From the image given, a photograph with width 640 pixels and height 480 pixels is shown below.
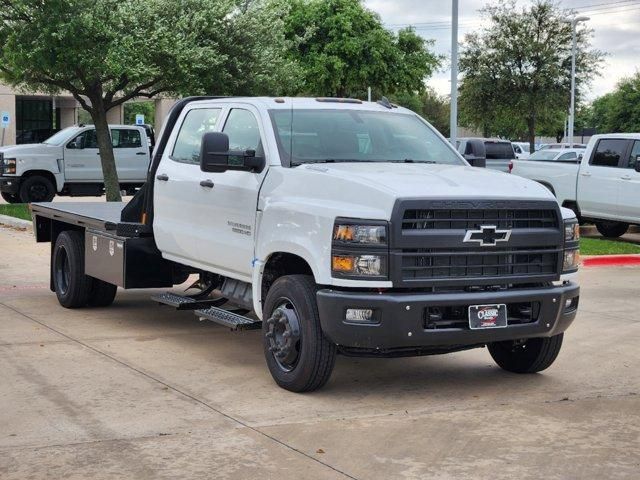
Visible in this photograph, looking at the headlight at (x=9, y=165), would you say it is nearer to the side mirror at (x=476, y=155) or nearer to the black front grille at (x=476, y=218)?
the side mirror at (x=476, y=155)

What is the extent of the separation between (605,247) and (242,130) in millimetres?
11336

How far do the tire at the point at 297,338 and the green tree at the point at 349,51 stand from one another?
3713 centimetres

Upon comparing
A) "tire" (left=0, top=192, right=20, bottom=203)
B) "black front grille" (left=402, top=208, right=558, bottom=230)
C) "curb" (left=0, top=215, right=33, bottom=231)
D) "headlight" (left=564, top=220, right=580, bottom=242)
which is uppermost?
"black front grille" (left=402, top=208, right=558, bottom=230)

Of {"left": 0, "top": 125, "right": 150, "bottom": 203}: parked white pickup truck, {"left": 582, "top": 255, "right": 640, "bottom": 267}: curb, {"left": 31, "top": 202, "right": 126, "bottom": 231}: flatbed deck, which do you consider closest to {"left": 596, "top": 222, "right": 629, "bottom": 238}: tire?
{"left": 582, "top": 255, "right": 640, "bottom": 267}: curb

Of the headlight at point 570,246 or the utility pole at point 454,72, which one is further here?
the utility pole at point 454,72

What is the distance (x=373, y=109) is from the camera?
356 inches

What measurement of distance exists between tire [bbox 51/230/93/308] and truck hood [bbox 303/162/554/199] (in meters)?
3.93

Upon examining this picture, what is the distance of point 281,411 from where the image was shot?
23.2 feet

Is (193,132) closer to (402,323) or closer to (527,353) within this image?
(402,323)

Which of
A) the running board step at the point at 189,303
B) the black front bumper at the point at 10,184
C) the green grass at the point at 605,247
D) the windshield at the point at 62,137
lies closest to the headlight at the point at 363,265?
the running board step at the point at 189,303

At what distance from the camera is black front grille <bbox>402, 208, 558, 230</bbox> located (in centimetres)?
712

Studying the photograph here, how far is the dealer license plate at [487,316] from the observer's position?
7.25 m

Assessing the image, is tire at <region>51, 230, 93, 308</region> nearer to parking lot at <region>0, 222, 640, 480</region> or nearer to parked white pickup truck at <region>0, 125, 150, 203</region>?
parking lot at <region>0, 222, 640, 480</region>

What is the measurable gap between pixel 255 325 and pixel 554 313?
2255 millimetres
